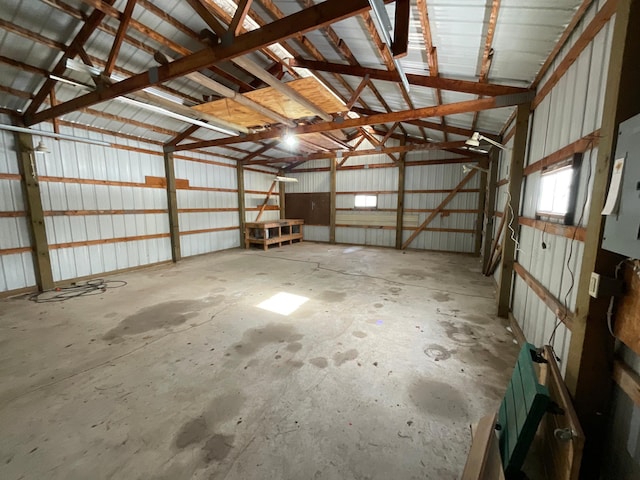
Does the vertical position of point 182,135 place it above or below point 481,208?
above

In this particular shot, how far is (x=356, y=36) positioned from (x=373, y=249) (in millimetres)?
6667

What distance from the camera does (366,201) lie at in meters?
9.45

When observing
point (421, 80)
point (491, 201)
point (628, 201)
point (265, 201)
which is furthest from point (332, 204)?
point (628, 201)

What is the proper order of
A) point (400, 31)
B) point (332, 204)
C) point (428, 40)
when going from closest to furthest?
point (400, 31) < point (428, 40) < point (332, 204)

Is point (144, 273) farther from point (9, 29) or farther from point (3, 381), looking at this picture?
point (9, 29)

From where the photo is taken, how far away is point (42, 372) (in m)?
2.34

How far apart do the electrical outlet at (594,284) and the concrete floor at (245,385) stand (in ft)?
3.92

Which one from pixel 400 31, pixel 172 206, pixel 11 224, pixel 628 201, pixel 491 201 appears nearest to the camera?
pixel 628 201

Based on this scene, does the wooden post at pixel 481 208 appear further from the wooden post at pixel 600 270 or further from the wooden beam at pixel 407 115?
the wooden post at pixel 600 270

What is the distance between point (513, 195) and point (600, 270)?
2.47 m

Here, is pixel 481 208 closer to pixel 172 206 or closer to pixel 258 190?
pixel 258 190

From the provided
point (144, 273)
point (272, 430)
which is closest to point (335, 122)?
point (272, 430)

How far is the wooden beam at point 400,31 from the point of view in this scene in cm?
207

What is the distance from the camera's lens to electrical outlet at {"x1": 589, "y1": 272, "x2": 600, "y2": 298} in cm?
123
